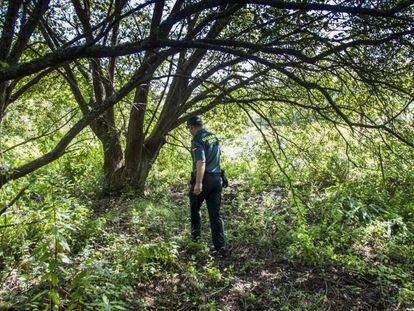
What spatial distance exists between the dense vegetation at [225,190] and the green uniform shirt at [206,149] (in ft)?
2.52

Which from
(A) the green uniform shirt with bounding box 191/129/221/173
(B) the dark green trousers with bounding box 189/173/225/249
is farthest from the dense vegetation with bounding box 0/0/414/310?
(A) the green uniform shirt with bounding box 191/129/221/173

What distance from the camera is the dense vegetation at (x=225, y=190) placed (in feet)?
8.84

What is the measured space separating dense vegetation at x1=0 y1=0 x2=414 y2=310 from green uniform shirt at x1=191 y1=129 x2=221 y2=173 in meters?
0.77

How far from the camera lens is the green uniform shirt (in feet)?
14.9

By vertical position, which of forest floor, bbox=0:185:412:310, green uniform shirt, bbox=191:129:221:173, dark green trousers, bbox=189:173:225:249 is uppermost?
green uniform shirt, bbox=191:129:221:173

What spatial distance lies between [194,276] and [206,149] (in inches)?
68.3

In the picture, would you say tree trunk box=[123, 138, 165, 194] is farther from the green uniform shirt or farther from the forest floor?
the green uniform shirt

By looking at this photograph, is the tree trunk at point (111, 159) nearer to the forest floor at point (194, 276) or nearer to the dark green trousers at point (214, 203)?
the forest floor at point (194, 276)

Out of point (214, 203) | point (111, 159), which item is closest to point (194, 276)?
point (214, 203)

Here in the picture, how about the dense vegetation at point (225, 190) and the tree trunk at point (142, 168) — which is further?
the tree trunk at point (142, 168)

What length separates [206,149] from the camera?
183 inches

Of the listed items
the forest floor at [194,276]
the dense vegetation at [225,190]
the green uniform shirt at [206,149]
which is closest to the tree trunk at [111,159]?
the dense vegetation at [225,190]

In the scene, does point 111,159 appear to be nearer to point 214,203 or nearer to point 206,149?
point 206,149

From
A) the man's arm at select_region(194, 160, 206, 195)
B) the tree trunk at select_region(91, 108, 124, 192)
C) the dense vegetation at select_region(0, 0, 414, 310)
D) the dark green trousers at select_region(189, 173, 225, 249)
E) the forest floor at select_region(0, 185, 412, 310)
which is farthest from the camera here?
the tree trunk at select_region(91, 108, 124, 192)
